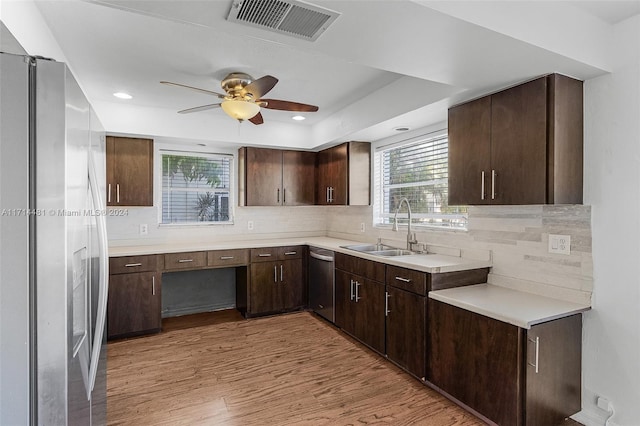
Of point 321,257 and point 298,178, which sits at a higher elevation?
point 298,178

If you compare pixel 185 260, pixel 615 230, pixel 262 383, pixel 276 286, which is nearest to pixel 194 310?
pixel 185 260

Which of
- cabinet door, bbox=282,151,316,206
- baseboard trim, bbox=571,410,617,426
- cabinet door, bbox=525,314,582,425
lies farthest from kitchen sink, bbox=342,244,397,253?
baseboard trim, bbox=571,410,617,426

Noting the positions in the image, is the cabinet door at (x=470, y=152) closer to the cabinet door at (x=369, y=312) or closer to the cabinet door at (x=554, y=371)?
the cabinet door at (x=554, y=371)

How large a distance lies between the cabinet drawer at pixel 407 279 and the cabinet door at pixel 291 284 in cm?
164

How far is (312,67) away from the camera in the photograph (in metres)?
2.62

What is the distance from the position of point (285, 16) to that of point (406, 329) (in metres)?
2.32

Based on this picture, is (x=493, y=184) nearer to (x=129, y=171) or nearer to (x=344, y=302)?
(x=344, y=302)

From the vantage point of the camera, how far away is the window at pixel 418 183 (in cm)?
320

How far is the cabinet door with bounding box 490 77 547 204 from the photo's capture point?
2015 mm

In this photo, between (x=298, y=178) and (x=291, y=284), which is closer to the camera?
(x=291, y=284)

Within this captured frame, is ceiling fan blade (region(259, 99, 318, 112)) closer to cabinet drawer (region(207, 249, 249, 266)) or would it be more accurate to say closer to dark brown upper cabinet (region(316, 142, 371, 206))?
dark brown upper cabinet (region(316, 142, 371, 206))

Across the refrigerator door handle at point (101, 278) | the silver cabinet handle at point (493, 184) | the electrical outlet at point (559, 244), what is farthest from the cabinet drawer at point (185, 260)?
the electrical outlet at point (559, 244)

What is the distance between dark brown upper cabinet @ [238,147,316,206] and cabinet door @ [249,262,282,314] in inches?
33.1

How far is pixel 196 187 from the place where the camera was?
444 centimetres
